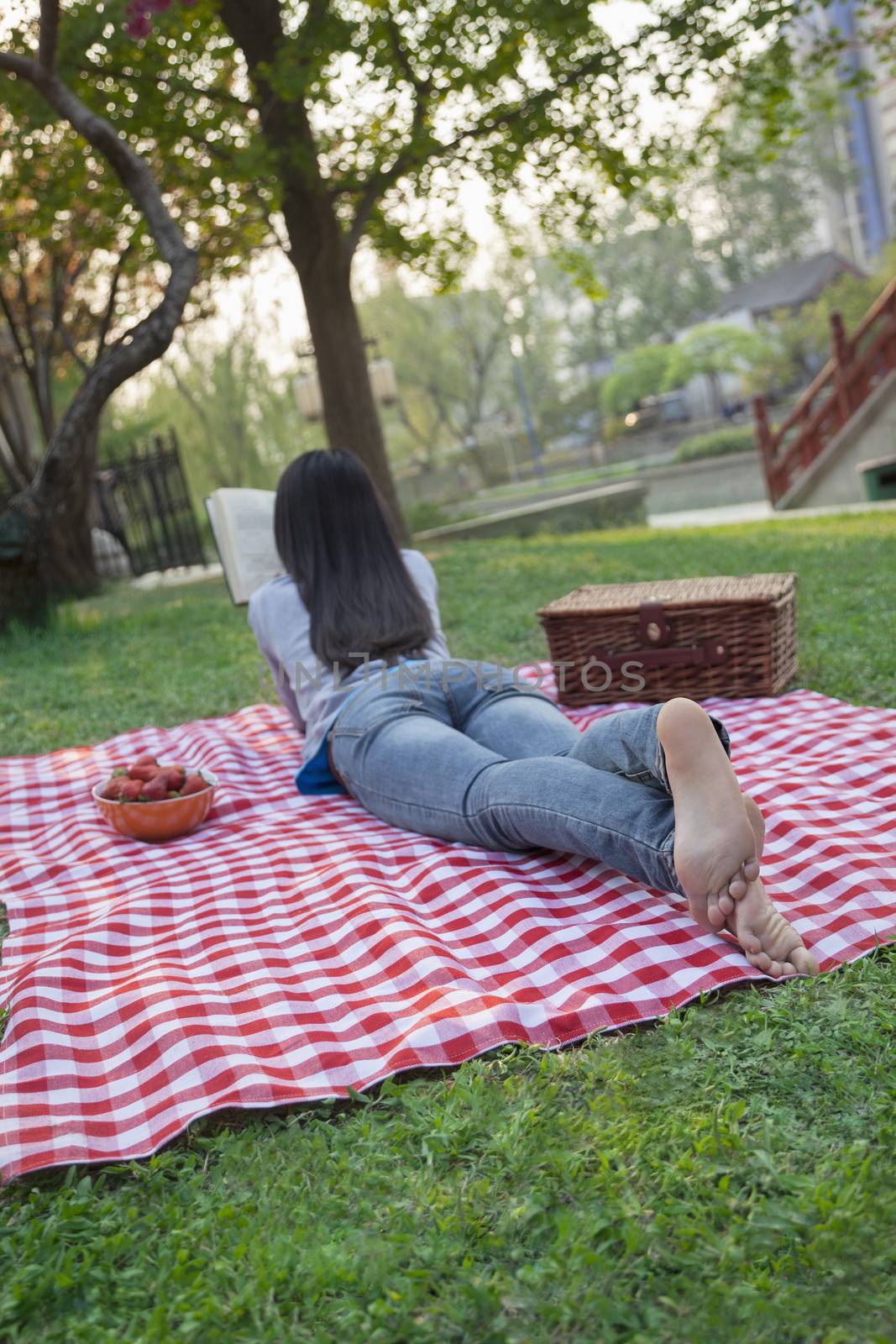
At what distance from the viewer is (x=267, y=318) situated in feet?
77.3

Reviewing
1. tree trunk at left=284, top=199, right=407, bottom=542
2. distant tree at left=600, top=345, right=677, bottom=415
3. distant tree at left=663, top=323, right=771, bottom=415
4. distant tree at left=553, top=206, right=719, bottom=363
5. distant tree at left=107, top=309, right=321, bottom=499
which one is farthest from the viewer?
distant tree at left=553, top=206, right=719, bottom=363

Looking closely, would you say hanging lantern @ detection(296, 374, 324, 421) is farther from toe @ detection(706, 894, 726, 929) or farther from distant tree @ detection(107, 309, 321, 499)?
toe @ detection(706, 894, 726, 929)

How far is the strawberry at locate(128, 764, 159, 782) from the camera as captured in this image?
341 centimetres

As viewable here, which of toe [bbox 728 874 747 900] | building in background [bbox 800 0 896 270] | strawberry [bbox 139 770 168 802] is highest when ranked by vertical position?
building in background [bbox 800 0 896 270]

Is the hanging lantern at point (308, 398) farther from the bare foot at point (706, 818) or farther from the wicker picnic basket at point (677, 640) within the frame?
the bare foot at point (706, 818)

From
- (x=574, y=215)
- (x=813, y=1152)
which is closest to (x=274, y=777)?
(x=813, y=1152)

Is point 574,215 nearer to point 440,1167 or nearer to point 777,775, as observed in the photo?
point 777,775

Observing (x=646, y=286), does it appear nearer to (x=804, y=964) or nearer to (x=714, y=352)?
(x=714, y=352)

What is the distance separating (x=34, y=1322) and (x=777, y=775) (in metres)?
2.37

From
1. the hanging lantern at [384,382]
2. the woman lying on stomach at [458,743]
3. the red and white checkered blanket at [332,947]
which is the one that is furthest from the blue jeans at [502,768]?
the hanging lantern at [384,382]

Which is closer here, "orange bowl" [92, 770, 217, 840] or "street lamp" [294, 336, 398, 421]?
"orange bowl" [92, 770, 217, 840]

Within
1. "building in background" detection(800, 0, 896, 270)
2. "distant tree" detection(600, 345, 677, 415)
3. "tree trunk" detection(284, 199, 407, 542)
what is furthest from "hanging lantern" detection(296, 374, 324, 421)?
"building in background" detection(800, 0, 896, 270)

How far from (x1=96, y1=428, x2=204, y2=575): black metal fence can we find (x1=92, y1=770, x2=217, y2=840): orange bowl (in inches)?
398

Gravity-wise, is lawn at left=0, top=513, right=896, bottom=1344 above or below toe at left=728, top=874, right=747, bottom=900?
below
